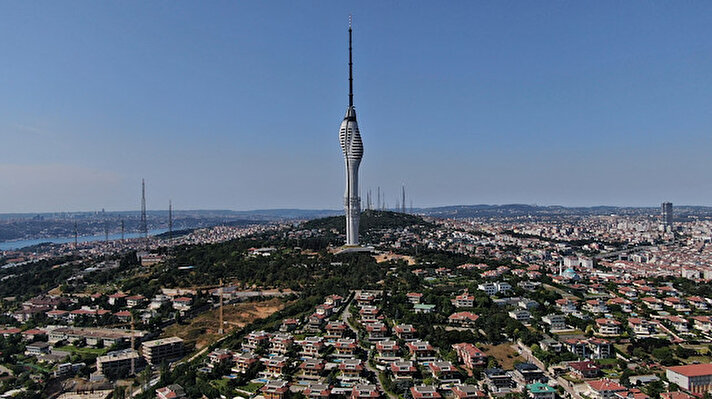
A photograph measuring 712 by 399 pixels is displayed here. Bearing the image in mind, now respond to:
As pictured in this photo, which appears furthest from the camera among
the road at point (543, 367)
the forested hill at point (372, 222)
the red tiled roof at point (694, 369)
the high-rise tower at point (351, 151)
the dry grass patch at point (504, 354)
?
the forested hill at point (372, 222)

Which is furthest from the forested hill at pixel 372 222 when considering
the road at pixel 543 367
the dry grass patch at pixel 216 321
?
the road at pixel 543 367

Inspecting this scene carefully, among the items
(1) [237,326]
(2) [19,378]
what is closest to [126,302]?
(1) [237,326]

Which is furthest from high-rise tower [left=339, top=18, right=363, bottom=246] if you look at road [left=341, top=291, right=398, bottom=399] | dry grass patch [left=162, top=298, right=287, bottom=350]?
dry grass patch [left=162, top=298, right=287, bottom=350]

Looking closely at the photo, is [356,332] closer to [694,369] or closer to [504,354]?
[504,354]

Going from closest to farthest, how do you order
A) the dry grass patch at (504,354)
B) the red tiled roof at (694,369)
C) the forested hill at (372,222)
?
the red tiled roof at (694,369) → the dry grass patch at (504,354) → the forested hill at (372,222)

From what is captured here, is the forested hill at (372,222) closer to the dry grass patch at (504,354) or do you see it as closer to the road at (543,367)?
the dry grass patch at (504,354)

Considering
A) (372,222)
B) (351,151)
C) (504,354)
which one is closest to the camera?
(504,354)

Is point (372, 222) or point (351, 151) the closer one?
point (351, 151)

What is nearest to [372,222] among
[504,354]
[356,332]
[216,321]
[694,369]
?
[216,321]

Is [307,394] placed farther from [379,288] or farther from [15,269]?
[15,269]
